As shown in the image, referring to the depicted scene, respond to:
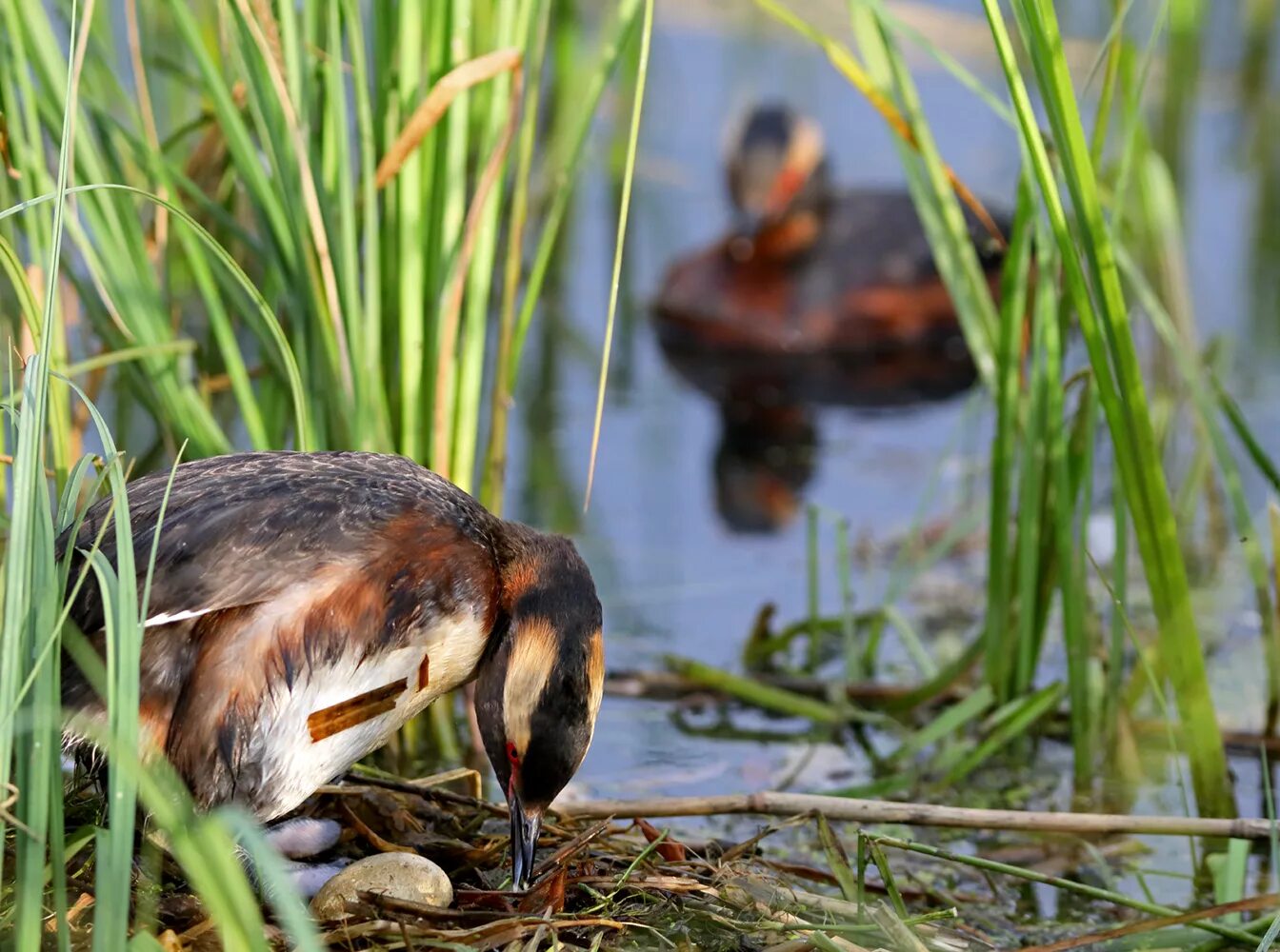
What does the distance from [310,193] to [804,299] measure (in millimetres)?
6066

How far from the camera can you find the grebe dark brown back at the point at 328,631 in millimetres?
3115

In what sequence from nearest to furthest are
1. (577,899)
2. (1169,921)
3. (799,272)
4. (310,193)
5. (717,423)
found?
(1169,921), (577,899), (310,193), (717,423), (799,272)

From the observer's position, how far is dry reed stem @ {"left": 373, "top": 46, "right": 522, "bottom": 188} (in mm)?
4148

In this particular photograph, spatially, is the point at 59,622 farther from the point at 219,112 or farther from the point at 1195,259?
the point at 1195,259

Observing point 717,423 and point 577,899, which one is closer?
point 577,899

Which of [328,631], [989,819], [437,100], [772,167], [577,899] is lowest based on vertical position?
[577,899]

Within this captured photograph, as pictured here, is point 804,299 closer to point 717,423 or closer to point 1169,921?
point 717,423

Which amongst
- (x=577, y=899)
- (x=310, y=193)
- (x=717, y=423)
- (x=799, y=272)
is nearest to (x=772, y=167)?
(x=799, y=272)

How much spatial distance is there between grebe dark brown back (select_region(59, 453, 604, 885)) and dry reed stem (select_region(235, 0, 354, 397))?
2.11 feet

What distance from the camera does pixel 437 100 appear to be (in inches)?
163

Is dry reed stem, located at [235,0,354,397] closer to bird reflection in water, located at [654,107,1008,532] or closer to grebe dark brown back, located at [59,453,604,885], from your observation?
grebe dark brown back, located at [59,453,604,885]

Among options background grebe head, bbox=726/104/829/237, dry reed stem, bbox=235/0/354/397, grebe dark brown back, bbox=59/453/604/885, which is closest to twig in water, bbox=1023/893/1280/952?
grebe dark brown back, bbox=59/453/604/885

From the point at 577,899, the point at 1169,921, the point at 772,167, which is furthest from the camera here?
the point at 772,167

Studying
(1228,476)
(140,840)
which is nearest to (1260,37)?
(1228,476)
